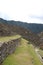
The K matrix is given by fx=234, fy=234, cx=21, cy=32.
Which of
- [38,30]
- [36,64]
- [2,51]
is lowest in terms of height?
[38,30]

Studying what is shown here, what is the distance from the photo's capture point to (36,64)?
25.1m

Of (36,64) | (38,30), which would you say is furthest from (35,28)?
(36,64)

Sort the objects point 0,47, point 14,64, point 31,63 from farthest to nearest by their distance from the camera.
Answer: point 31,63 < point 14,64 < point 0,47

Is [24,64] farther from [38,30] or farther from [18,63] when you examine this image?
[38,30]

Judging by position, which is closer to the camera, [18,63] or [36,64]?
[18,63]

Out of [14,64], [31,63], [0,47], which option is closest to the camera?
[0,47]

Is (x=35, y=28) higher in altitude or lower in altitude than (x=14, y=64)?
lower

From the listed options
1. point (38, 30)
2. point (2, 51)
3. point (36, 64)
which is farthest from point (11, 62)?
point (38, 30)

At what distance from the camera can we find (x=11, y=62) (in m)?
22.8

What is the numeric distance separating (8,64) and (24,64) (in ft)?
7.05

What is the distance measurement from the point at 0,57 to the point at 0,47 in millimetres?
889

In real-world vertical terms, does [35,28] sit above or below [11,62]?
below

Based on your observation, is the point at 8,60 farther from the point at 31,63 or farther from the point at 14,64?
the point at 31,63

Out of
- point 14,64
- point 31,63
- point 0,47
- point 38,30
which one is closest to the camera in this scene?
point 0,47
